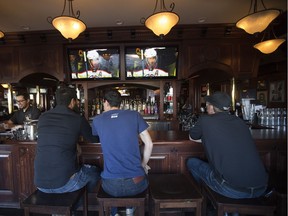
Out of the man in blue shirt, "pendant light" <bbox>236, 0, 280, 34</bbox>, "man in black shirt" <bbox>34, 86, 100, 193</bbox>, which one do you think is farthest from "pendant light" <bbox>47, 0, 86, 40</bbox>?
"pendant light" <bbox>236, 0, 280, 34</bbox>

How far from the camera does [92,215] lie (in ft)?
7.26

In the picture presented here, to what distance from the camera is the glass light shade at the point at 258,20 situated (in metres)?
1.99

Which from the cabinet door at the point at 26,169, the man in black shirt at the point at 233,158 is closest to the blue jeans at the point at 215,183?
the man in black shirt at the point at 233,158

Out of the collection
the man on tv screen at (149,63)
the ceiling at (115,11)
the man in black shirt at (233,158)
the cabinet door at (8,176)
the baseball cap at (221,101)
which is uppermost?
the ceiling at (115,11)

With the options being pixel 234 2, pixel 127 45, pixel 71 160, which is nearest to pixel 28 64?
pixel 127 45

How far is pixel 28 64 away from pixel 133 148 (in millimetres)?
3480

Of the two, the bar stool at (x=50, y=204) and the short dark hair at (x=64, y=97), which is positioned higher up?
the short dark hair at (x=64, y=97)

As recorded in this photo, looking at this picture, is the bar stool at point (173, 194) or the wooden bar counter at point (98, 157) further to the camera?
the wooden bar counter at point (98, 157)

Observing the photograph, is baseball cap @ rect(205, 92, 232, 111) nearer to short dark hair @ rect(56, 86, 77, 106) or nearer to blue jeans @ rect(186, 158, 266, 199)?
blue jeans @ rect(186, 158, 266, 199)

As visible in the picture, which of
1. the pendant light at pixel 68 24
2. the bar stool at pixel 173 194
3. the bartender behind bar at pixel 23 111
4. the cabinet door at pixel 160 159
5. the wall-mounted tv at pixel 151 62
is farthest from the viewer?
the wall-mounted tv at pixel 151 62

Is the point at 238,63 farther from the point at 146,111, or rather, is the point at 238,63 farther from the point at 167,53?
the point at 146,111

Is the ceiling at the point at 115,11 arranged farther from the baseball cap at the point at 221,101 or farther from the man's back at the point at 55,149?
the man's back at the point at 55,149

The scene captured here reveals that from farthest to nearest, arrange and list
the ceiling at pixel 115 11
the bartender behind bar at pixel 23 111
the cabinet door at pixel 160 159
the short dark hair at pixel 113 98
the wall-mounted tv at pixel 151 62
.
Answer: the wall-mounted tv at pixel 151 62 → the bartender behind bar at pixel 23 111 → the ceiling at pixel 115 11 → the cabinet door at pixel 160 159 → the short dark hair at pixel 113 98

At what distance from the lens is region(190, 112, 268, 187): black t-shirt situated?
4.87 ft
